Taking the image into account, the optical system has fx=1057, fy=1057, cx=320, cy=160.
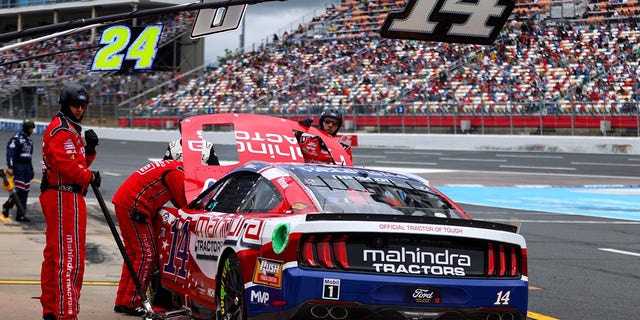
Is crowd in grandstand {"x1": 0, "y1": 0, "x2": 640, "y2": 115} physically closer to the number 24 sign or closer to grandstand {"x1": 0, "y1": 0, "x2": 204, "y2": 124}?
grandstand {"x1": 0, "y1": 0, "x2": 204, "y2": 124}

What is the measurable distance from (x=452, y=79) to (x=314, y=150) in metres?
33.1

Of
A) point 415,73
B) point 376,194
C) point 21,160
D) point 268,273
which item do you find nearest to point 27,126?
point 21,160

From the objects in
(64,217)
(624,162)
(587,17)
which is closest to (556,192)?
(624,162)

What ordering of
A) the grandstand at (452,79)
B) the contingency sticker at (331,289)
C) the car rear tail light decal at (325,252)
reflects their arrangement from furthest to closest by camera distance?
1. the grandstand at (452,79)
2. the car rear tail light decal at (325,252)
3. the contingency sticker at (331,289)

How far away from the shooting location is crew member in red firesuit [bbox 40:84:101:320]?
686cm

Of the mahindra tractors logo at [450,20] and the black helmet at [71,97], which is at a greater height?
the mahindra tractors logo at [450,20]

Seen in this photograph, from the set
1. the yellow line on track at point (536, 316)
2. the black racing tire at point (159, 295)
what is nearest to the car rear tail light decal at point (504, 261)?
the yellow line on track at point (536, 316)

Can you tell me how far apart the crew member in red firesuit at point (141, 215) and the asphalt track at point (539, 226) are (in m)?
0.19

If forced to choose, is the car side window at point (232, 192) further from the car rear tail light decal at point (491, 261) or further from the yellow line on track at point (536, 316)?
the yellow line on track at point (536, 316)

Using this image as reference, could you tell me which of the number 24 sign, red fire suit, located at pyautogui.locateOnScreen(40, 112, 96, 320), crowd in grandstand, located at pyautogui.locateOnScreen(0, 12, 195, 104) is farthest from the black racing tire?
crowd in grandstand, located at pyautogui.locateOnScreen(0, 12, 195, 104)

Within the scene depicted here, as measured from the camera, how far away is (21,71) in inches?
2504

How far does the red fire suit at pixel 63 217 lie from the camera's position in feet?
22.5

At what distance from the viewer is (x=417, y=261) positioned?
5875 millimetres

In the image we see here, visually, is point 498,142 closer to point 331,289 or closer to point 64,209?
point 64,209
